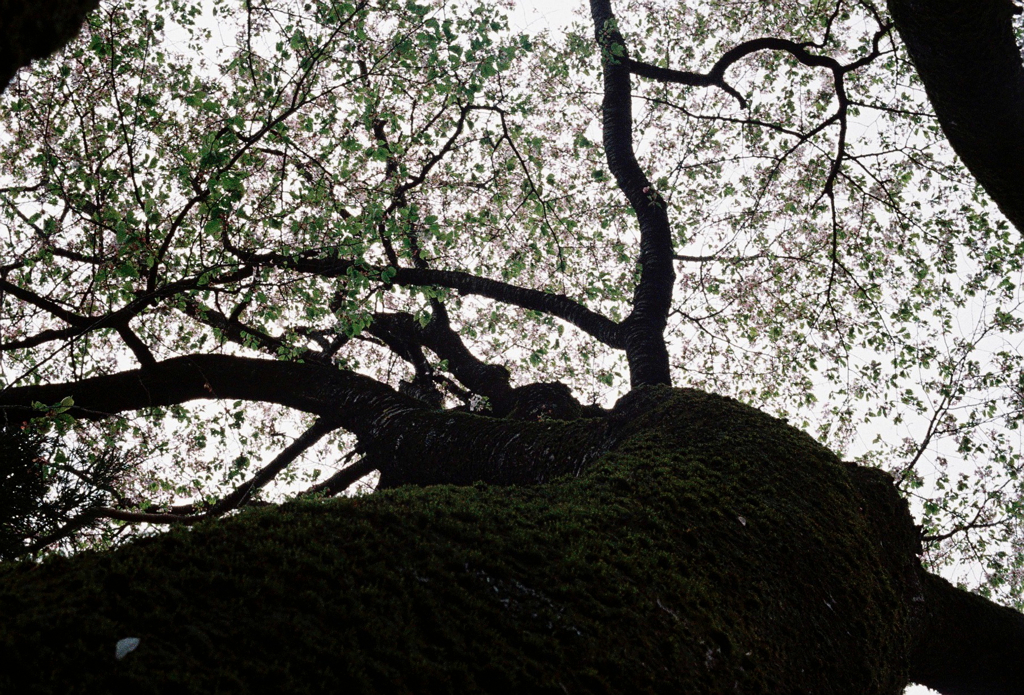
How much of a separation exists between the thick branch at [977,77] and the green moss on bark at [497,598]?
2.51 meters

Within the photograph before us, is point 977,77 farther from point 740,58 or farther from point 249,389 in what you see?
point 249,389

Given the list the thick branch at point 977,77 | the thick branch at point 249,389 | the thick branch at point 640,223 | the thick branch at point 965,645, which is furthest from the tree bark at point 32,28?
the thick branch at point 965,645

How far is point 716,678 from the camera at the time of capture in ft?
6.94

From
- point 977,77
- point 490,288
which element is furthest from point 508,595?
point 490,288

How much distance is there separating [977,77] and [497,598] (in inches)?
168

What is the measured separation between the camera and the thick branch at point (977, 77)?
354 centimetres

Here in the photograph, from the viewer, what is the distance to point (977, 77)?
374cm

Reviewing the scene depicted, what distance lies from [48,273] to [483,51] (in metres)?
6.22

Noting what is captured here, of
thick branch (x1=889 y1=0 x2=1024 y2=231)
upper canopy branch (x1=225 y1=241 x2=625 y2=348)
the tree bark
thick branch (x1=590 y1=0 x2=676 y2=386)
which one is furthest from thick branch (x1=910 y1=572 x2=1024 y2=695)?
the tree bark

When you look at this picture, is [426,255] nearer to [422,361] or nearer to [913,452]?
[422,361]

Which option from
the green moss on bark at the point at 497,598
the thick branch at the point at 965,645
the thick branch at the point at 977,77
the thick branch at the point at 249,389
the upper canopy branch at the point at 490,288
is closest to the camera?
the green moss on bark at the point at 497,598

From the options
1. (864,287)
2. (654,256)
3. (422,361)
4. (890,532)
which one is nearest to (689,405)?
(890,532)

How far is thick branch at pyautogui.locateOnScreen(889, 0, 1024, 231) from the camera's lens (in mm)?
3537

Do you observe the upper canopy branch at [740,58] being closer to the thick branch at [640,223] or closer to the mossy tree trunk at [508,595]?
the thick branch at [640,223]
